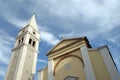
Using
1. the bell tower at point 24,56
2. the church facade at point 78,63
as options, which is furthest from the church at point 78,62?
the bell tower at point 24,56

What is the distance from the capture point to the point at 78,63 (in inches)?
497

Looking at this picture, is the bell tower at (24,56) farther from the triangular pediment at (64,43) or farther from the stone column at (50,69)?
the triangular pediment at (64,43)

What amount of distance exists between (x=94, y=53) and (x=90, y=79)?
8.48ft

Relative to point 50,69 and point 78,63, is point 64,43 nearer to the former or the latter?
point 50,69

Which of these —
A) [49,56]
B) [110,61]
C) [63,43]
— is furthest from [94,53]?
[49,56]

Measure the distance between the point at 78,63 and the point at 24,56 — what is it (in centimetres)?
1477

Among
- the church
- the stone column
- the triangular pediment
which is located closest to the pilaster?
the church

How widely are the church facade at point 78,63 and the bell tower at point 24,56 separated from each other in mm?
9563

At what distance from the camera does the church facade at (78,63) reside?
1088 cm

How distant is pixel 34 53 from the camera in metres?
28.0

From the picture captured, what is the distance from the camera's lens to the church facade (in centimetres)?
1088

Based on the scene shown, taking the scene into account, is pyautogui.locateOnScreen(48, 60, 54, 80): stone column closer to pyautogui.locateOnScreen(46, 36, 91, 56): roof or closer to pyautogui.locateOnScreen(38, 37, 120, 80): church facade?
pyautogui.locateOnScreen(38, 37, 120, 80): church facade

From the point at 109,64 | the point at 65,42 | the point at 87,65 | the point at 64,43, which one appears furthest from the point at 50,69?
the point at 109,64

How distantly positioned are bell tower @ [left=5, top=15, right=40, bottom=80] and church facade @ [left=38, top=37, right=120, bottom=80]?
9.56m
